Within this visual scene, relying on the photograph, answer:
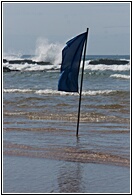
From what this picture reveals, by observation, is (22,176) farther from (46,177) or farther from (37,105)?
(37,105)

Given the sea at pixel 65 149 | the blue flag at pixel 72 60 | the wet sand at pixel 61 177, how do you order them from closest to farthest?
the wet sand at pixel 61 177
the sea at pixel 65 149
the blue flag at pixel 72 60

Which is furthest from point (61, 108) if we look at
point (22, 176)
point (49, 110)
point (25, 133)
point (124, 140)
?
point (22, 176)

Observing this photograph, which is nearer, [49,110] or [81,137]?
[81,137]

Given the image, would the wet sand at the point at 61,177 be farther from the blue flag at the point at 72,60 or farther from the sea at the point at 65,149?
the blue flag at the point at 72,60

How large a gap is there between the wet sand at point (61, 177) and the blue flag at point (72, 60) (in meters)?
2.05

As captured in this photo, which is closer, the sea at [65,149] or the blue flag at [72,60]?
the sea at [65,149]

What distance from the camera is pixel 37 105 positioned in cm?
1831

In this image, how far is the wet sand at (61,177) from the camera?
7148 millimetres

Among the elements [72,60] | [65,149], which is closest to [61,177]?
[65,149]

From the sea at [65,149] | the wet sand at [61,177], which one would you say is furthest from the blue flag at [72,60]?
the wet sand at [61,177]

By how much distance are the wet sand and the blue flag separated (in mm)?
2048

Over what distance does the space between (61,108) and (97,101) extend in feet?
9.08

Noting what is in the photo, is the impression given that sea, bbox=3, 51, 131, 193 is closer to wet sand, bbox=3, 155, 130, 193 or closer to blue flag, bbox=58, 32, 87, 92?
wet sand, bbox=3, 155, 130, 193

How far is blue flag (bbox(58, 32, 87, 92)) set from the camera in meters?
10.3
